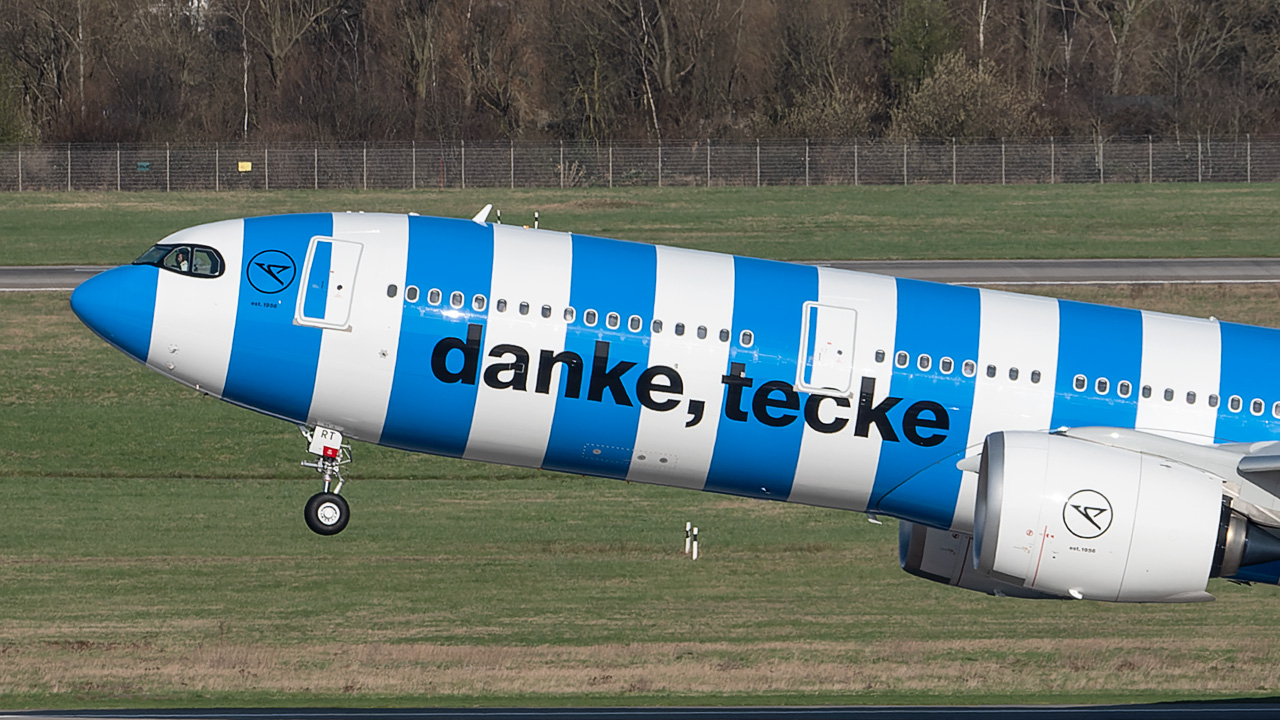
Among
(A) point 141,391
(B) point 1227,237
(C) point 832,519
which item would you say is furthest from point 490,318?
(B) point 1227,237

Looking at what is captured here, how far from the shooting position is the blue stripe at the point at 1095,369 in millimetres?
27562

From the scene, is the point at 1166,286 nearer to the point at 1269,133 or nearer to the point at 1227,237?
the point at 1227,237

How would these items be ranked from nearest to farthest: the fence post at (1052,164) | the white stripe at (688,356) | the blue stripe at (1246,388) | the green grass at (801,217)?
the white stripe at (688,356) → the blue stripe at (1246,388) → the green grass at (801,217) → the fence post at (1052,164)

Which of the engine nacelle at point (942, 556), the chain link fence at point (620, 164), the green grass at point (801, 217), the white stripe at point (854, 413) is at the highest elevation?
the chain link fence at point (620, 164)

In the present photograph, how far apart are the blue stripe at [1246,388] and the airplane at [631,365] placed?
0.09 m

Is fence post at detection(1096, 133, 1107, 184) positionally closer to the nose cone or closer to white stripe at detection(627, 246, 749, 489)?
white stripe at detection(627, 246, 749, 489)

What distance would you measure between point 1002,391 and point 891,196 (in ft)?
293

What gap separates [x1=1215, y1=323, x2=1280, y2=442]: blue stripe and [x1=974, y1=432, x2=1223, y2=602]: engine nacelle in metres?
2.76

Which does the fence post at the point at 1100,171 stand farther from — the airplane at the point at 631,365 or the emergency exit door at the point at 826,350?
the emergency exit door at the point at 826,350

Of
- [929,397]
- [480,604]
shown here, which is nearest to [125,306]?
[929,397]

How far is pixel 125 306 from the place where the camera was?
2661 centimetres

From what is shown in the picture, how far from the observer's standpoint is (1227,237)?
4122 inches

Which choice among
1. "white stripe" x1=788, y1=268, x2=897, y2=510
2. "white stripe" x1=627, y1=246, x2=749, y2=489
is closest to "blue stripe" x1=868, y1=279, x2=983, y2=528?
"white stripe" x1=788, y1=268, x2=897, y2=510

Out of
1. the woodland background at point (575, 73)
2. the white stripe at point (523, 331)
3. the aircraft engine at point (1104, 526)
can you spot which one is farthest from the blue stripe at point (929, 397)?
the woodland background at point (575, 73)
